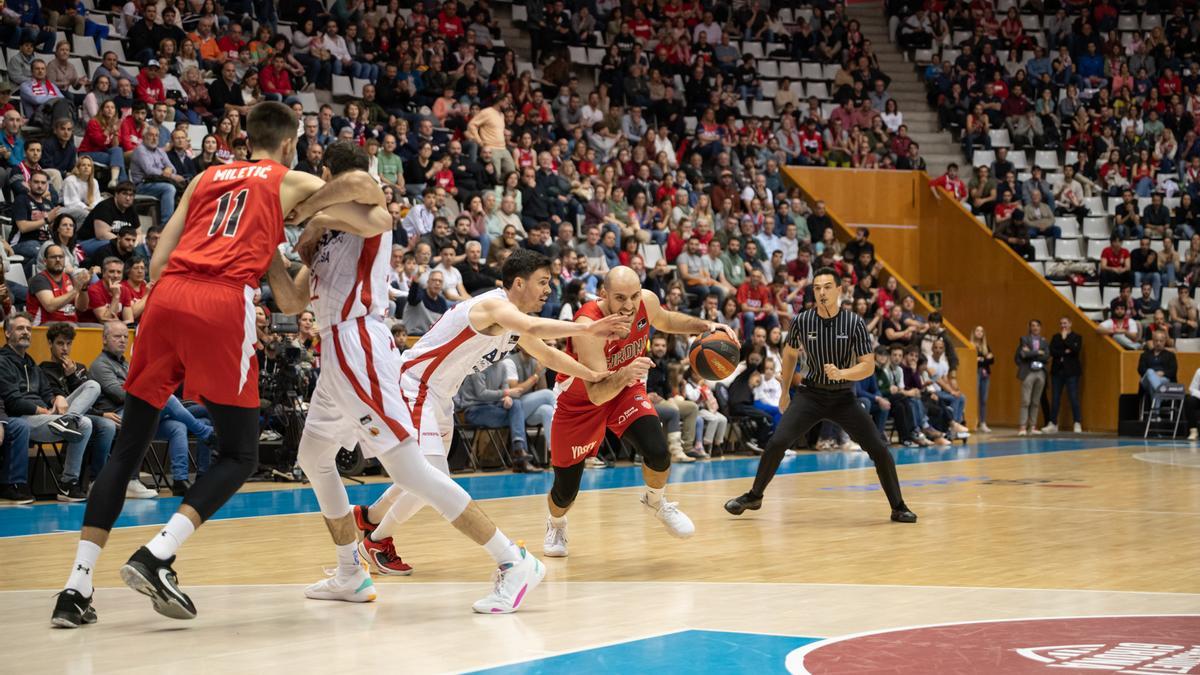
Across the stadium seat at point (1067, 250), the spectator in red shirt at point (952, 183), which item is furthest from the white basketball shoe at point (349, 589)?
the spectator in red shirt at point (952, 183)

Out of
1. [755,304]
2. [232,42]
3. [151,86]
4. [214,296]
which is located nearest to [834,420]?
[214,296]

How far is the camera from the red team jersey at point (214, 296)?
5.18 m

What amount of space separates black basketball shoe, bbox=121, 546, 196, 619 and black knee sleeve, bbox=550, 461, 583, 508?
8.53ft

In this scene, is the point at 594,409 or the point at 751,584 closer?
the point at 751,584

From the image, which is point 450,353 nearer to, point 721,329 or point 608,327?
point 608,327

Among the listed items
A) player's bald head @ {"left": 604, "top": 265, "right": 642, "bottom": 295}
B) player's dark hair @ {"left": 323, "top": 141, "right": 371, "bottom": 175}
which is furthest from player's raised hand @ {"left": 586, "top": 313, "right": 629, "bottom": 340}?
player's bald head @ {"left": 604, "top": 265, "right": 642, "bottom": 295}

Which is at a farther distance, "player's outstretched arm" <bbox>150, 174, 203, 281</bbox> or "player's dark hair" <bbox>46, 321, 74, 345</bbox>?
"player's dark hair" <bbox>46, 321, 74, 345</bbox>

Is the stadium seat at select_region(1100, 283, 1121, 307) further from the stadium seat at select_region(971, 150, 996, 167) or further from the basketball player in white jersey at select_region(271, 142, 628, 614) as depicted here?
the basketball player in white jersey at select_region(271, 142, 628, 614)

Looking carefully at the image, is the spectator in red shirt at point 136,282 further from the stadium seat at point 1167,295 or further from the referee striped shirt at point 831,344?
the stadium seat at point 1167,295

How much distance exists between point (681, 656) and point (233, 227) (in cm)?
235

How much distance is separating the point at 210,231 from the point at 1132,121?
883 inches

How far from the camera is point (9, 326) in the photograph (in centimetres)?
1065

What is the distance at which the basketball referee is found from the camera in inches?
361

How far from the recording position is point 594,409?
754 centimetres
